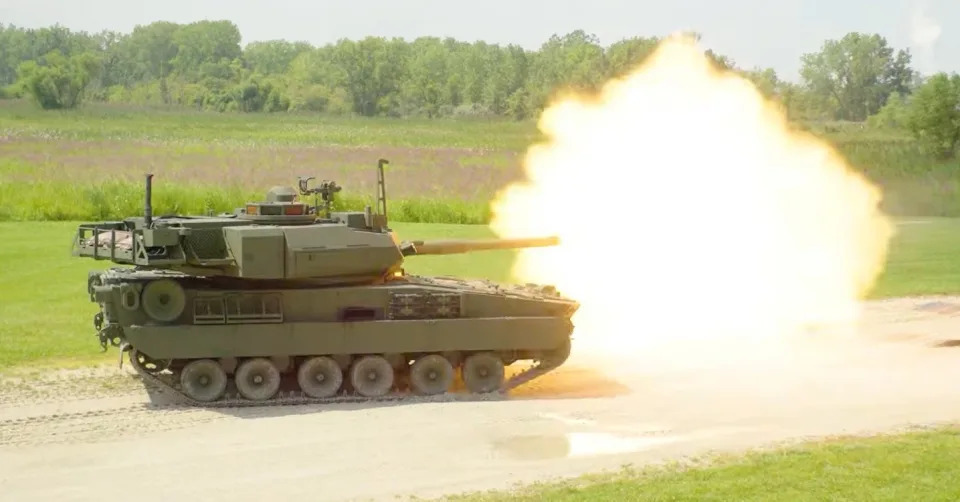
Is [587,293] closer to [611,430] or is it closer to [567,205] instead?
[567,205]

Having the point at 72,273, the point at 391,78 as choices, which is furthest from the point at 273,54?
the point at 72,273

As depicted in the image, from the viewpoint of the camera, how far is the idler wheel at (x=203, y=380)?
783 inches

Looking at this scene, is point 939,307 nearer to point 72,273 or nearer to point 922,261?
point 922,261

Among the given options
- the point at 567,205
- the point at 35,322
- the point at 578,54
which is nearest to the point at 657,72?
the point at 567,205

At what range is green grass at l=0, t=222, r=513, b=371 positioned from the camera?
24.8 m

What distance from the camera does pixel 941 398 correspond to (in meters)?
20.6

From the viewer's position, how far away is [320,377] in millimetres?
20281

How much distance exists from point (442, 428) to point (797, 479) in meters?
5.15

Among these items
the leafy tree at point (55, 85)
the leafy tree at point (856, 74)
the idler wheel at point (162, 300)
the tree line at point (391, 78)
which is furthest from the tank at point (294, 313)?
the leafy tree at point (856, 74)

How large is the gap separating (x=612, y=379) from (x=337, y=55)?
84547 mm

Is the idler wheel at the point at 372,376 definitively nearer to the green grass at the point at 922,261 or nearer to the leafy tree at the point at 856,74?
the green grass at the point at 922,261

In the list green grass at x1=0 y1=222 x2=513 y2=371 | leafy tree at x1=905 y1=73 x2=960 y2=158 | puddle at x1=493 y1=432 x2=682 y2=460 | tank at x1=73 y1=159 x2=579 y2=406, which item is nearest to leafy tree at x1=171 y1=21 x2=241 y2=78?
leafy tree at x1=905 y1=73 x2=960 y2=158

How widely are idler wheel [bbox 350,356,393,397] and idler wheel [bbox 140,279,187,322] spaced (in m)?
2.80

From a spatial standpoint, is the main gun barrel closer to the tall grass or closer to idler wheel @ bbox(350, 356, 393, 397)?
idler wheel @ bbox(350, 356, 393, 397)
